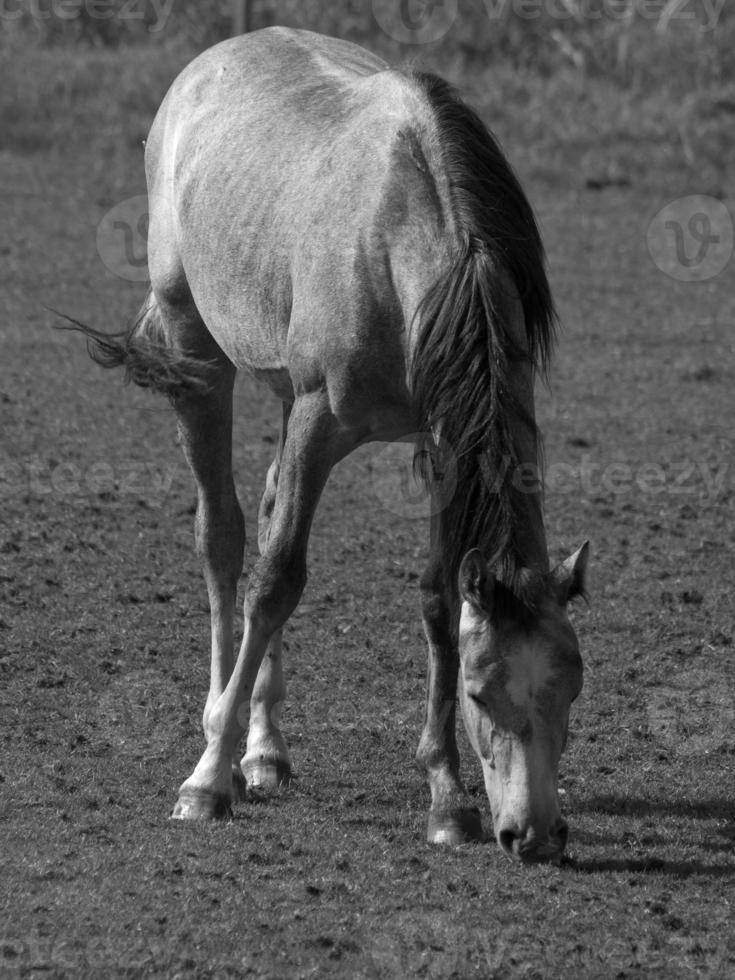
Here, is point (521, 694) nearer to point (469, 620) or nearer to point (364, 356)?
point (469, 620)

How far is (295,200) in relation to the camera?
5.26 metres

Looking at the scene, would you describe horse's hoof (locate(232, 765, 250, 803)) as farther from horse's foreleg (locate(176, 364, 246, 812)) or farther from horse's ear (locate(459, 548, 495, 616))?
horse's ear (locate(459, 548, 495, 616))

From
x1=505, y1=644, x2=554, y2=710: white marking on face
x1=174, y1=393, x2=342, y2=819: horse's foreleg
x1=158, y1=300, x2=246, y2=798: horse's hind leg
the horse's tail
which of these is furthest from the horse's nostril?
the horse's tail

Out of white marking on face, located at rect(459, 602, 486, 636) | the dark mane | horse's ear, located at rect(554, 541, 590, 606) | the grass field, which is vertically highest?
the dark mane

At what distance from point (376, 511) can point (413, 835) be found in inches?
142

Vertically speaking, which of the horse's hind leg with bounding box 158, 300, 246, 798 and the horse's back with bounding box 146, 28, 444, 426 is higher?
the horse's back with bounding box 146, 28, 444, 426

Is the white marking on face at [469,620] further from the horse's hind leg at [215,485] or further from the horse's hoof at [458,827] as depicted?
the horse's hind leg at [215,485]

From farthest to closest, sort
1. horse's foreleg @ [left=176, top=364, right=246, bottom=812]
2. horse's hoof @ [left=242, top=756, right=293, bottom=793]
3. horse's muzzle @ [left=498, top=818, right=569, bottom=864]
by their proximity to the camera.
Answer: horse's foreleg @ [left=176, top=364, right=246, bottom=812] → horse's hoof @ [left=242, top=756, right=293, bottom=793] → horse's muzzle @ [left=498, top=818, right=569, bottom=864]

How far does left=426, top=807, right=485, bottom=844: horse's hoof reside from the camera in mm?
4656

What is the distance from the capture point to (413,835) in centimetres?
478

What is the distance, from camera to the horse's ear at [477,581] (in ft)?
13.2

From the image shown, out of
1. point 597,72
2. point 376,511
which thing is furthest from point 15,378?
point 597,72

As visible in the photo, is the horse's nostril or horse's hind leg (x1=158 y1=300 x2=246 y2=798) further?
horse's hind leg (x1=158 y1=300 x2=246 y2=798)

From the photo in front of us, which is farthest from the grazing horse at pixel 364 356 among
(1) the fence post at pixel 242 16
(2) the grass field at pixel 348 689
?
(1) the fence post at pixel 242 16
